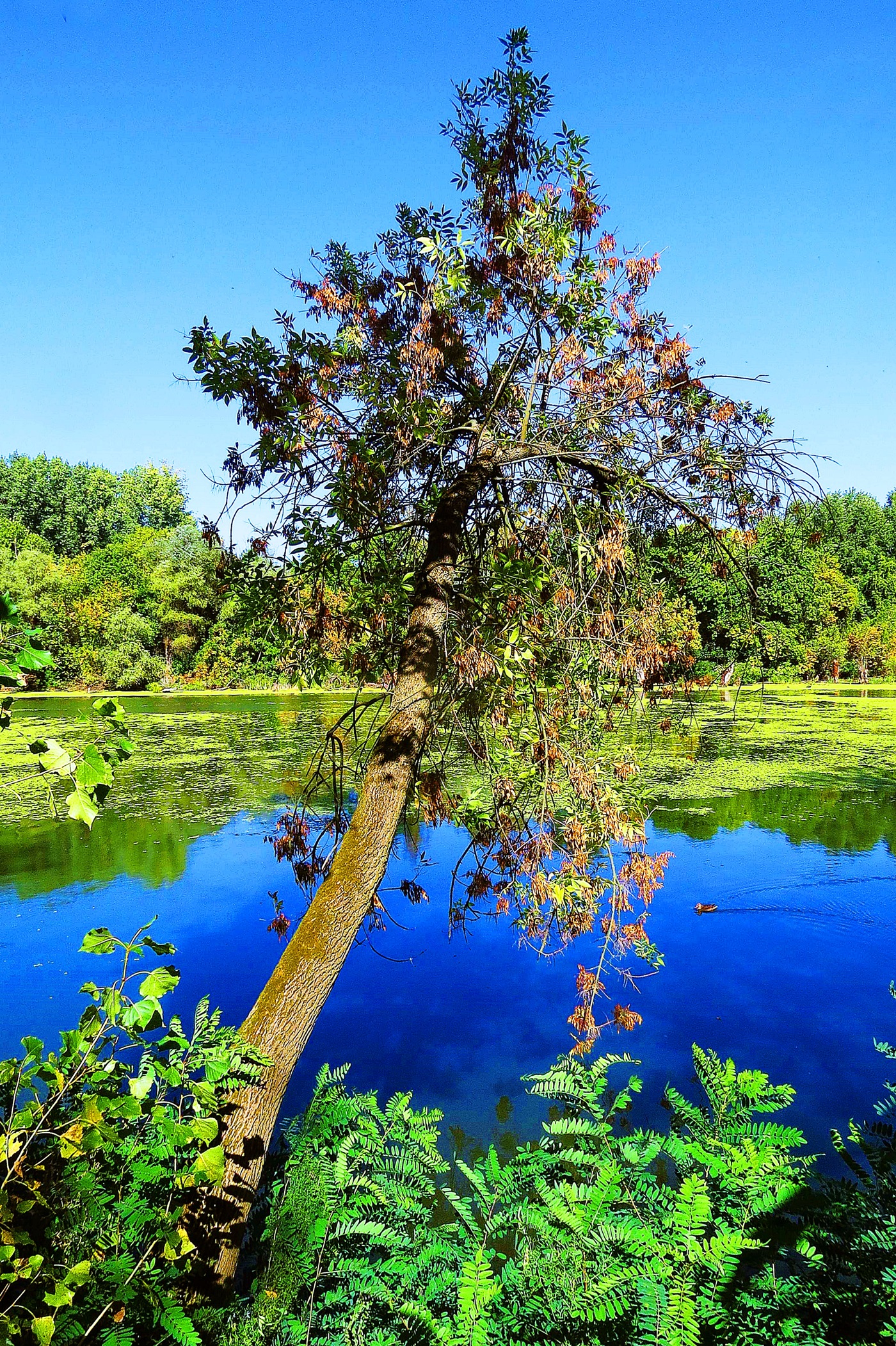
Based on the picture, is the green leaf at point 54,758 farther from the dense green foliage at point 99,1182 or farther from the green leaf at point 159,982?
the green leaf at point 159,982

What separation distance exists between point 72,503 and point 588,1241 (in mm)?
44426

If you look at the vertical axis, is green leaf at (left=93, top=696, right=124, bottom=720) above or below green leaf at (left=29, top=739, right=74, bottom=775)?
above

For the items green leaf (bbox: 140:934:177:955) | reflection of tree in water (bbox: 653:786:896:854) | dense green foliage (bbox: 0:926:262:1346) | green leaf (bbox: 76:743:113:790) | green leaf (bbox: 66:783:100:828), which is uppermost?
green leaf (bbox: 76:743:113:790)

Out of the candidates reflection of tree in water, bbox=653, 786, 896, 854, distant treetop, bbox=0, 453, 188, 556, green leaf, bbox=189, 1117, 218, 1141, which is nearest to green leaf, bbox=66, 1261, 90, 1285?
green leaf, bbox=189, 1117, 218, 1141

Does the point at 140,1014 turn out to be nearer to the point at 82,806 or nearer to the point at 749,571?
the point at 82,806

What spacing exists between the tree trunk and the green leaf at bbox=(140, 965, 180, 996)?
0.90 metres

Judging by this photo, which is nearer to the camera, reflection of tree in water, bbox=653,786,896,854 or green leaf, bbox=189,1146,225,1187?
green leaf, bbox=189,1146,225,1187

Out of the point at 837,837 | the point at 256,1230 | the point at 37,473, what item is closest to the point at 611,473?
the point at 256,1230

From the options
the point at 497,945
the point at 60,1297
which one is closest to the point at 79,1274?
the point at 60,1297

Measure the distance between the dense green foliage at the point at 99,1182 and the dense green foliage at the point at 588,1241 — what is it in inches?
8.9

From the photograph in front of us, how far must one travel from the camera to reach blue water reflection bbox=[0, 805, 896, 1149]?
181 inches

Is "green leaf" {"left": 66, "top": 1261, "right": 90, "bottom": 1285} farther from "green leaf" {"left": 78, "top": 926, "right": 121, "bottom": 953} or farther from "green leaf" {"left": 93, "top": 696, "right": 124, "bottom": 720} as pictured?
"green leaf" {"left": 93, "top": 696, "right": 124, "bottom": 720}

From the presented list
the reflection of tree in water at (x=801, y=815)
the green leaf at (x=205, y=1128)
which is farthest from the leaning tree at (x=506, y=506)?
the reflection of tree in water at (x=801, y=815)

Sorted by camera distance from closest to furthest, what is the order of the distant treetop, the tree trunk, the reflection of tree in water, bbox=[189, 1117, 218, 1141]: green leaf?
bbox=[189, 1117, 218, 1141]: green leaf, the tree trunk, the reflection of tree in water, the distant treetop
